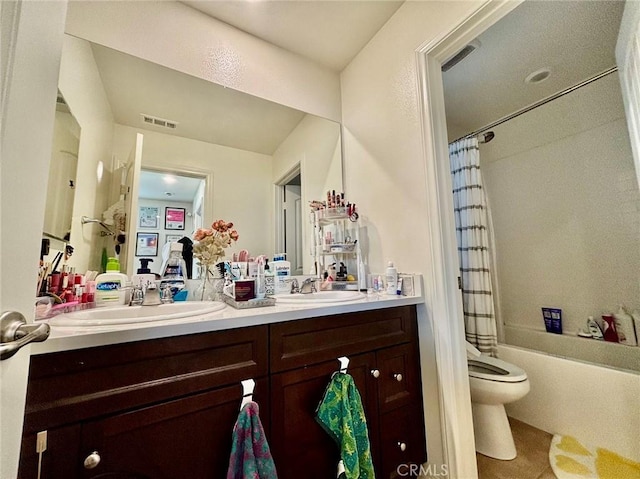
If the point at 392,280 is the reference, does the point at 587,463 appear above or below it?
below

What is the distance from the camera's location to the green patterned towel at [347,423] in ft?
2.71

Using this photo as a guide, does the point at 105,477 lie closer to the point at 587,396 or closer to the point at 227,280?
the point at 227,280

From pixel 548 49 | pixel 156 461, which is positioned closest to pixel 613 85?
pixel 548 49

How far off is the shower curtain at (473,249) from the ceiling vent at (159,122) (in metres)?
1.88

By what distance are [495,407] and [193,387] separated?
1.54 meters

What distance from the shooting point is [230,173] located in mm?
1498

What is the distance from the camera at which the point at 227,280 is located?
1226 mm

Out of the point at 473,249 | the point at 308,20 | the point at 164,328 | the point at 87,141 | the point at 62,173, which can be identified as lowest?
the point at 164,328

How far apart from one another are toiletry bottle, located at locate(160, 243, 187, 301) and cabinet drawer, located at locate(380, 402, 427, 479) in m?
1.00

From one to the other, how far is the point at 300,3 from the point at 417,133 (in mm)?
922

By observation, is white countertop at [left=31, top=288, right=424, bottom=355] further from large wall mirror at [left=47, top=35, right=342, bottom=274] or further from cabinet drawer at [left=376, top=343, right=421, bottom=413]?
large wall mirror at [left=47, top=35, right=342, bottom=274]

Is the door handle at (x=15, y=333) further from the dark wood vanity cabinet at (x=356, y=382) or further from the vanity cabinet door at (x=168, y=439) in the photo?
the dark wood vanity cabinet at (x=356, y=382)

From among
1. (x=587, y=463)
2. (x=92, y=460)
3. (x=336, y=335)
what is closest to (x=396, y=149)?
(x=336, y=335)

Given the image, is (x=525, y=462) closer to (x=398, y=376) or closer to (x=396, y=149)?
(x=398, y=376)
